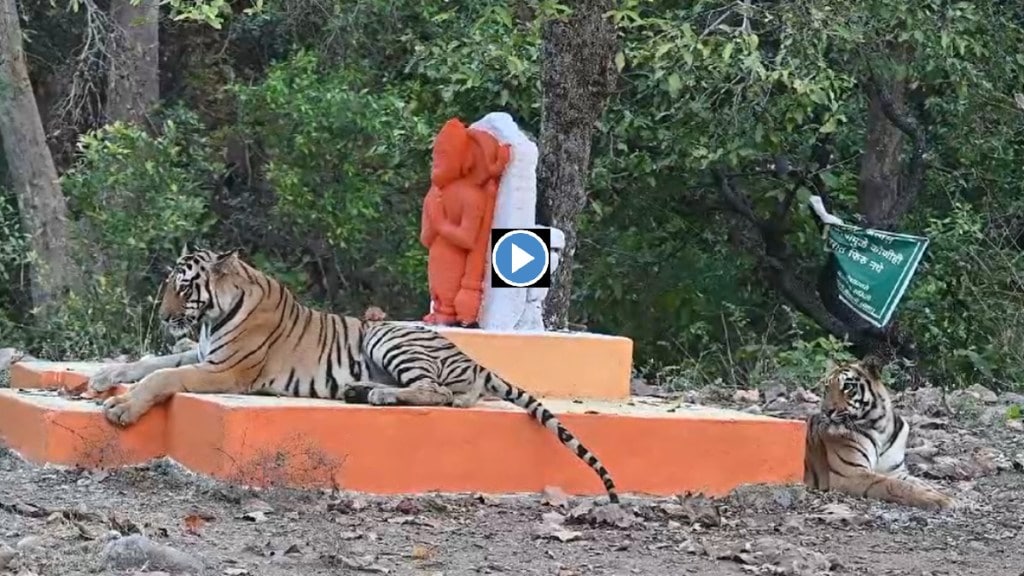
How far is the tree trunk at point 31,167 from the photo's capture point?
625 inches

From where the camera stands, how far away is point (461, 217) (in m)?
9.45

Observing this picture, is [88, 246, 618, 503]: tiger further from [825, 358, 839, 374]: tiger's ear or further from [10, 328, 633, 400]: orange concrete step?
[825, 358, 839, 374]: tiger's ear

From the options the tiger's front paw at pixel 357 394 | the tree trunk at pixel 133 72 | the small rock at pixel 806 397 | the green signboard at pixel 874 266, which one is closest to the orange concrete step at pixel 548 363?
the tiger's front paw at pixel 357 394

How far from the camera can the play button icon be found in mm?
9406

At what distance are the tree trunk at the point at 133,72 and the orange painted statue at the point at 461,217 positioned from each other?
7959 mm

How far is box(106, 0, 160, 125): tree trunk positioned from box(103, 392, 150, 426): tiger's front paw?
9.17m

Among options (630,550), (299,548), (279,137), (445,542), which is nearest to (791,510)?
(630,550)

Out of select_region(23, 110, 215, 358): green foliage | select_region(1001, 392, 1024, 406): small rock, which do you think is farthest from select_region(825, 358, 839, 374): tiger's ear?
select_region(23, 110, 215, 358): green foliage

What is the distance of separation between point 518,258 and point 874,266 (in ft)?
16.6

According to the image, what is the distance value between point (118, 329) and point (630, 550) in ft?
23.5

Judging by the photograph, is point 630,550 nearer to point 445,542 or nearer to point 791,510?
point 445,542

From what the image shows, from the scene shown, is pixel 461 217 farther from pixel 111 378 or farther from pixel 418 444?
pixel 111 378

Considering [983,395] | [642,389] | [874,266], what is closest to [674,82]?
[642,389]

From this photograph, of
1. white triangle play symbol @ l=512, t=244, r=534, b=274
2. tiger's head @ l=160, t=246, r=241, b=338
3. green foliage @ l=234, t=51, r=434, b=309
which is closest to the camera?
tiger's head @ l=160, t=246, r=241, b=338
